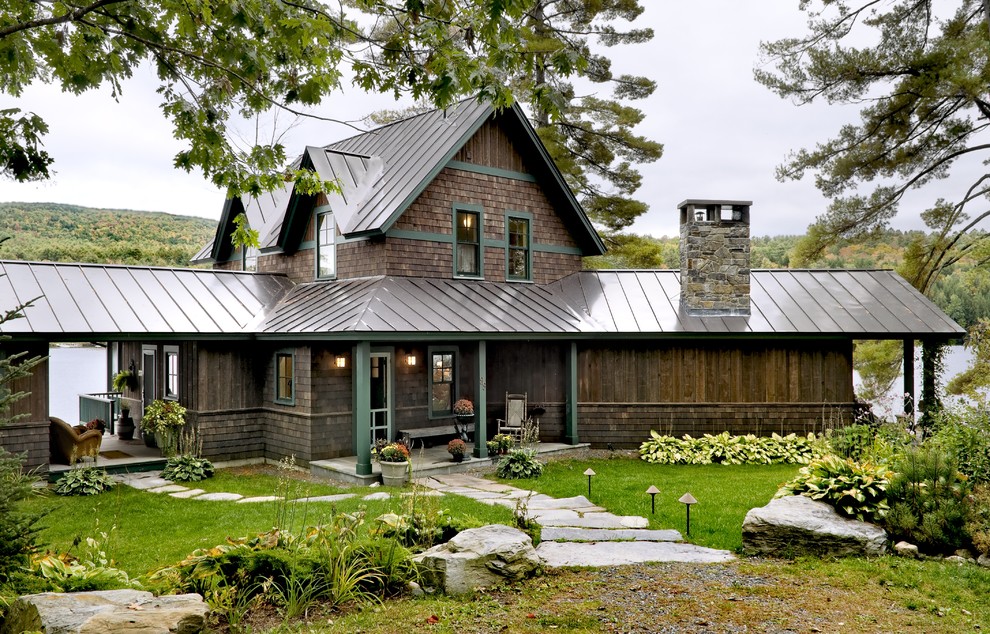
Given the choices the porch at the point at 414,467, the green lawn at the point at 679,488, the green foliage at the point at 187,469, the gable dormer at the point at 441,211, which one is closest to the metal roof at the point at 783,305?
the gable dormer at the point at 441,211

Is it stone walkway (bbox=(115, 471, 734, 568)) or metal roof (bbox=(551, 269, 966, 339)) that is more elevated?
metal roof (bbox=(551, 269, 966, 339))

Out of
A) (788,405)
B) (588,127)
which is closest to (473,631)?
(788,405)

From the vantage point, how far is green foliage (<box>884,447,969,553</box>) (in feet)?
22.0

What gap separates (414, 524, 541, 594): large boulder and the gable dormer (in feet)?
26.6

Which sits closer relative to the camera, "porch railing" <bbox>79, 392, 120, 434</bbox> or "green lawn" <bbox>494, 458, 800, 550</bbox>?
"green lawn" <bbox>494, 458, 800, 550</bbox>

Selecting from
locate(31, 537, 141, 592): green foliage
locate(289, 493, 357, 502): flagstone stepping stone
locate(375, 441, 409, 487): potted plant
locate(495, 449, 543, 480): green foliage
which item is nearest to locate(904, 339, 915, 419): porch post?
locate(495, 449, 543, 480): green foliage

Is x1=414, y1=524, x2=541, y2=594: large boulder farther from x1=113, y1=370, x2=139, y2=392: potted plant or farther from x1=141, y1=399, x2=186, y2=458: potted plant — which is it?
x1=113, y1=370, x2=139, y2=392: potted plant

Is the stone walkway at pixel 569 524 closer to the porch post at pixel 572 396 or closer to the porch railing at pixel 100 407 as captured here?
the porch post at pixel 572 396

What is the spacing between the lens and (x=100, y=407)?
51.5 feet

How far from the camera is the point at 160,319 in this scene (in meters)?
12.1

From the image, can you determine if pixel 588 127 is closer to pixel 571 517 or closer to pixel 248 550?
pixel 571 517

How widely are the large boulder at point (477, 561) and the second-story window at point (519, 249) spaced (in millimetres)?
9798

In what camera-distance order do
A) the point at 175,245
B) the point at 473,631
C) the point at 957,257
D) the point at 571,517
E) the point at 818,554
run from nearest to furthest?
the point at 473,631 → the point at 818,554 → the point at 571,517 → the point at 957,257 → the point at 175,245

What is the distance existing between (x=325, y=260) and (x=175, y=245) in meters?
34.3
